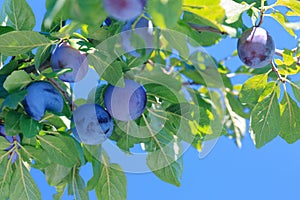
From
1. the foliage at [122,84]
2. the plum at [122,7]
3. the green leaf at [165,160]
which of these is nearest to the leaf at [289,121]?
the foliage at [122,84]

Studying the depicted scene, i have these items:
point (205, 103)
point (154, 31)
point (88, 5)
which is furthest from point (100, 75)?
point (88, 5)

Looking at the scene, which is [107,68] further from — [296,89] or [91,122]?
[296,89]

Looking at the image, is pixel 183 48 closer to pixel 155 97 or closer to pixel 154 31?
pixel 154 31

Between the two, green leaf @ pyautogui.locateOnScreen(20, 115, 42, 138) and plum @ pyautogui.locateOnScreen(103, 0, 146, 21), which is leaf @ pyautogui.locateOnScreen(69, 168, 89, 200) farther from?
plum @ pyautogui.locateOnScreen(103, 0, 146, 21)

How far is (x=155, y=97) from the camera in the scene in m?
0.90

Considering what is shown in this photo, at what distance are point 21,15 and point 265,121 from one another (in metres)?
0.43

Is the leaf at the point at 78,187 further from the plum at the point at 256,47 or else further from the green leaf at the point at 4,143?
the plum at the point at 256,47

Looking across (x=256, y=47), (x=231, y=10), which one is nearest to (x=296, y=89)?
(x=256, y=47)

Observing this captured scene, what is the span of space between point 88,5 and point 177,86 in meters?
0.44

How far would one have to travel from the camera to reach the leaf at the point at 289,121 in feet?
3.10

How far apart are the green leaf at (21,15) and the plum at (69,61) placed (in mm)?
131

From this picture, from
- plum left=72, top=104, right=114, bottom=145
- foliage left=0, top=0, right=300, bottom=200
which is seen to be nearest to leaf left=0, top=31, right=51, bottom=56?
foliage left=0, top=0, right=300, bottom=200

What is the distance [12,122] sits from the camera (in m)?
0.75

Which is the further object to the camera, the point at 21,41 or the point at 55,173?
the point at 55,173
